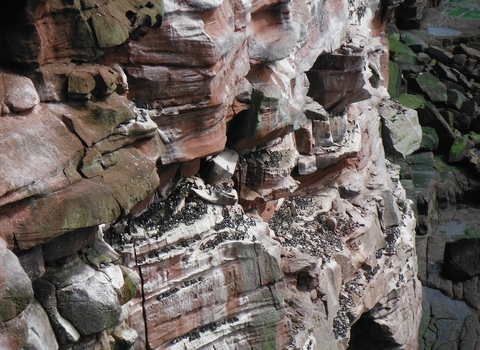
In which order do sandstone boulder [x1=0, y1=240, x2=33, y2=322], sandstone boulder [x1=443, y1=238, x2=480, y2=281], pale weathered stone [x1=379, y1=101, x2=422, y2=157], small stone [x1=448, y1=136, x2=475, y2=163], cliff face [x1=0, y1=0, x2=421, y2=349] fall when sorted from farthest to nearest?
small stone [x1=448, y1=136, x2=475, y2=163], sandstone boulder [x1=443, y1=238, x2=480, y2=281], pale weathered stone [x1=379, y1=101, x2=422, y2=157], cliff face [x1=0, y1=0, x2=421, y2=349], sandstone boulder [x1=0, y1=240, x2=33, y2=322]

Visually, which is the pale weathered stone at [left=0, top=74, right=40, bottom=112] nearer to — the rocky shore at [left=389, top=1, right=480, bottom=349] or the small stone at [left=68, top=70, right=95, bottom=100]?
the small stone at [left=68, top=70, right=95, bottom=100]

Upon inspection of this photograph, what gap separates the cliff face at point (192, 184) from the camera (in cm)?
799

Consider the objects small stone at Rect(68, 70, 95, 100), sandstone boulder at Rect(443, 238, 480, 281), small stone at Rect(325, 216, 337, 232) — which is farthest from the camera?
sandstone boulder at Rect(443, 238, 480, 281)

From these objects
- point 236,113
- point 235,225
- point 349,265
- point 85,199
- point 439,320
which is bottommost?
point 439,320

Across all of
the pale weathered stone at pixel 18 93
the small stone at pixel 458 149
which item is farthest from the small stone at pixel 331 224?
the small stone at pixel 458 149

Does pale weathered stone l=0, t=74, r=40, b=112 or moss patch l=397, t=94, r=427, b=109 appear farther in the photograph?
moss patch l=397, t=94, r=427, b=109

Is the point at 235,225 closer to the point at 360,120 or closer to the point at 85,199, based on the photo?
the point at 85,199

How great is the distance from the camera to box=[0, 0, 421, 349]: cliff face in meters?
7.99

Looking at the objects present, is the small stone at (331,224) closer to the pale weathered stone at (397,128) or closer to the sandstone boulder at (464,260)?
the pale weathered stone at (397,128)

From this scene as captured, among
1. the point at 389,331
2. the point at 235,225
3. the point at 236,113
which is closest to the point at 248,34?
the point at 236,113

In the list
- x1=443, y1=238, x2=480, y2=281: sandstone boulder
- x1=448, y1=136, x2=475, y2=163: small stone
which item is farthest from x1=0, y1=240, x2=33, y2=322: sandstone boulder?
x1=448, y1=136, x2=475, y2=163: small stone

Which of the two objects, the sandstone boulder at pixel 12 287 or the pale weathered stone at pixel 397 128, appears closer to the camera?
the sandstone boulder at pixel 12 287

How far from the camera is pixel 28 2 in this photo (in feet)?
25.3

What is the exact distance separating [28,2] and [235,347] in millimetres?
6644
